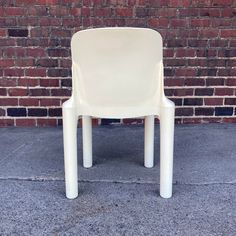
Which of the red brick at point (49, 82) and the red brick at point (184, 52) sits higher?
the red brick at point (184, 52)

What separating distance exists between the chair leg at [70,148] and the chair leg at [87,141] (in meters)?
0.41

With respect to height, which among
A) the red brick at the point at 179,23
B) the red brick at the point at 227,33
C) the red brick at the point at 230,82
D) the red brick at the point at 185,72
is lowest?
the red brick at the point at 230,82

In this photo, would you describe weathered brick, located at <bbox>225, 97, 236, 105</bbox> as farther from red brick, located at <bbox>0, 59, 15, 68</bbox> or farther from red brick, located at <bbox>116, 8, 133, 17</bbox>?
red brick, located at <bbox>0, 59, 15, 68</bbox>

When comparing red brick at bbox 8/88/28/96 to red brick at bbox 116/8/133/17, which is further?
red brick at bbox 8/88/28/96

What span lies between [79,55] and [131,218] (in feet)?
2.88

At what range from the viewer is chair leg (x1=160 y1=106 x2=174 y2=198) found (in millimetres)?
1774

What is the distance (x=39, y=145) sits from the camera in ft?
8.85

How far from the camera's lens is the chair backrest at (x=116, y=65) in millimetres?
1693

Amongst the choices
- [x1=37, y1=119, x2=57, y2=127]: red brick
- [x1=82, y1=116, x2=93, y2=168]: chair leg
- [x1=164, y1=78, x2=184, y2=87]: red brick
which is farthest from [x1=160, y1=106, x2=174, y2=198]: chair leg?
[x1=37, y1=119, x2=57, y2=127]: red brick

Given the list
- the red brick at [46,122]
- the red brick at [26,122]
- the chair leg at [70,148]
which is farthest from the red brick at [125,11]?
the chair leg at [70,148]

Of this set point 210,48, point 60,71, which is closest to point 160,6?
point 210,48

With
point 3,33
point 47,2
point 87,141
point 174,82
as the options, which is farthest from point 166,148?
point 3,33

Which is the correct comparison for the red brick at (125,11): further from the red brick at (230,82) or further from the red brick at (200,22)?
the red brick at (230,82)

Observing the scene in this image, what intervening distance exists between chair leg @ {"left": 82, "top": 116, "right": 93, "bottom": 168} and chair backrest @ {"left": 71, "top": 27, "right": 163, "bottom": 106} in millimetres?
449
